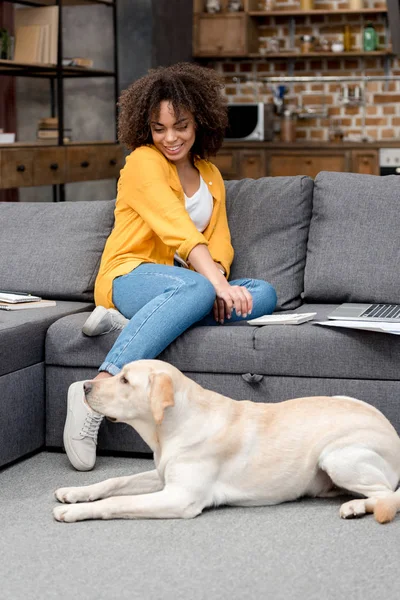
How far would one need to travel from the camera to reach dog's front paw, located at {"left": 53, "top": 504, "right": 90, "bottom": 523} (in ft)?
7.38

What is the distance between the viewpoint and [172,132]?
299cm

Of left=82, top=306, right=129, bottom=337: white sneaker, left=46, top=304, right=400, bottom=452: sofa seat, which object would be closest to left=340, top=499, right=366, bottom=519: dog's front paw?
left=46, top=304, right=400, bottom=452: sofa seat

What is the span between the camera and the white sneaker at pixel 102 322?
110 inches

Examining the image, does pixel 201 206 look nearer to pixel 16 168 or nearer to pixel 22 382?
pixel 22 382

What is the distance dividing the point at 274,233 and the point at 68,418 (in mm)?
1010

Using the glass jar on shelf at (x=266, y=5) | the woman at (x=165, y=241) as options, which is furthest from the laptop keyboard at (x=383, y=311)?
the glass jar on shelf at (x=266, y=5)

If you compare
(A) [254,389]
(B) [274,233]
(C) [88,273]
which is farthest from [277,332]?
(C) [88,273]

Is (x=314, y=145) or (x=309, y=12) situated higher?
(x=309, y=12)

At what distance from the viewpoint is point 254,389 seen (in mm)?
2734

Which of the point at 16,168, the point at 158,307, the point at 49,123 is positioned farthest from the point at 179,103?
the point at 49,123

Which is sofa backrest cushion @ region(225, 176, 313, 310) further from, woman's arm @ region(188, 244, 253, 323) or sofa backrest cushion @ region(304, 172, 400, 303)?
woman's arm @ region(188, 244, 253, 323)

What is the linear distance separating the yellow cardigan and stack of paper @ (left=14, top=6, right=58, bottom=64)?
124 inches

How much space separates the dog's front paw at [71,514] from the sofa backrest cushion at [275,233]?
1.18 m

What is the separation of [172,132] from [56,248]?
0.66m
